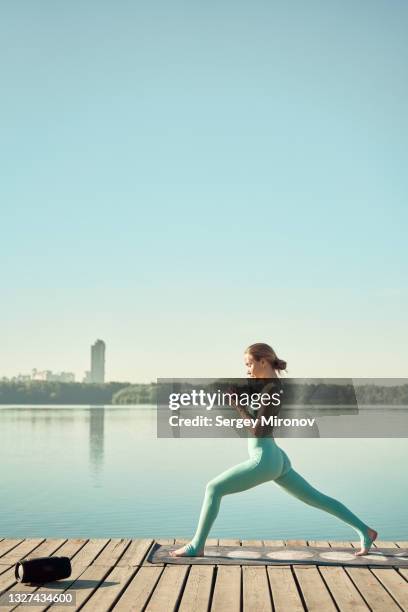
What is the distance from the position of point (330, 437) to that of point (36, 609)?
1537 inches

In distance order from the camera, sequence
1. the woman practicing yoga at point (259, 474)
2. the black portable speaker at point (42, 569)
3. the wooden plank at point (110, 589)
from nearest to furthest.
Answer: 1. the wooden plank at point (110, 589)
2. the black portable speaker at point (42, 569)
3. the woman practicing yoga at point (259, 474)

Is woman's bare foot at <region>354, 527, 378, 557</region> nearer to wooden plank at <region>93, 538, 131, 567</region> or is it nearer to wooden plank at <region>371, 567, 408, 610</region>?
wooden plank at <region>371, 567, 408, 610</region>

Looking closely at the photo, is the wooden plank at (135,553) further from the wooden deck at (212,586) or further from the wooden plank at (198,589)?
the wooden plank at (198,589)

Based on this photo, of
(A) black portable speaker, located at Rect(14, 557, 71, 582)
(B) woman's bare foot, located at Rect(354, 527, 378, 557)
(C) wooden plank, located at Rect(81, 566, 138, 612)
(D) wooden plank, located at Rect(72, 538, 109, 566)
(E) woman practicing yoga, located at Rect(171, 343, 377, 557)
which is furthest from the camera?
(B) woman's bare foot, located at Rect(354, 527, 378, 557)

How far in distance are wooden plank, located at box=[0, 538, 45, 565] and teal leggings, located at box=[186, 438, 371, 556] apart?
1276 mm

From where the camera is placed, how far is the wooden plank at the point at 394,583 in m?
4.66

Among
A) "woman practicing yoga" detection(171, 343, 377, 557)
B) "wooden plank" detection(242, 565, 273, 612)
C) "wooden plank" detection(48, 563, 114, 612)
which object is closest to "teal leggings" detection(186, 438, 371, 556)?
"woman practicing yoga" detection(171, 343, 377, 557)

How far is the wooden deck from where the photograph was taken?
453cm

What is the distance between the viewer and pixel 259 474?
5.62 metres

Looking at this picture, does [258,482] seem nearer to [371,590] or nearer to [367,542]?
[367,542]

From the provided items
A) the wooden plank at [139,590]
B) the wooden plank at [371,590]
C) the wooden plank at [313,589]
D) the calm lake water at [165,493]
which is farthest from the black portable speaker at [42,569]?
the calm lake water at [165,493]

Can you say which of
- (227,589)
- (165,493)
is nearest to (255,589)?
(227,589)

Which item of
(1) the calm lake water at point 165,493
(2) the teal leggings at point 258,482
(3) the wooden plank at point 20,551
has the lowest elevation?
(1) the calm lake water at point 165,493

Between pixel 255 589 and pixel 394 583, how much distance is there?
0.92 meters
